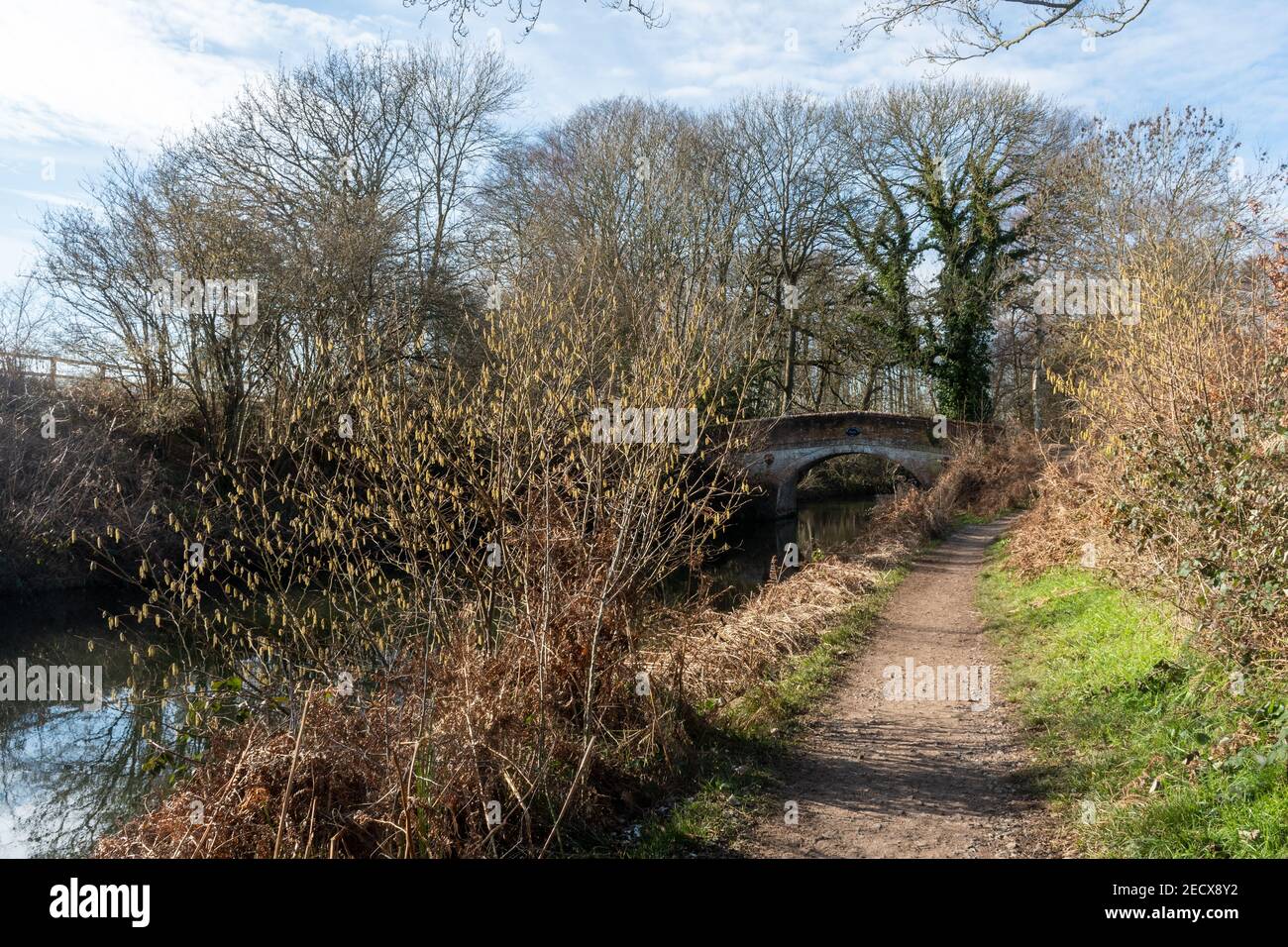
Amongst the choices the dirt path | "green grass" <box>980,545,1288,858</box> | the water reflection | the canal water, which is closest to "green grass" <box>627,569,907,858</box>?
the dirt path

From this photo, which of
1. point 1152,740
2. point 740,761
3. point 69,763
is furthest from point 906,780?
point 69,763

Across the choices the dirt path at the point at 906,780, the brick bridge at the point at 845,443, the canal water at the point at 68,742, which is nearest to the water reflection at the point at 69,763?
the canal water at the point at 68,742

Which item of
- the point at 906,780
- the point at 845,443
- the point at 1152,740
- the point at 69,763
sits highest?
the point at 845,443

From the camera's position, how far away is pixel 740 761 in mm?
6066

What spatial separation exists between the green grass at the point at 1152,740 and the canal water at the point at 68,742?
10.2 ft

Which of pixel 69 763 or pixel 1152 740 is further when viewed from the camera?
pixel 69 763

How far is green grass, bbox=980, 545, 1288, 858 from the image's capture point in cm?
421

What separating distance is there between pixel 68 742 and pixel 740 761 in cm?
682

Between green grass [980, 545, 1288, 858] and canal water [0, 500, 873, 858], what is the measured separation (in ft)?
10.2

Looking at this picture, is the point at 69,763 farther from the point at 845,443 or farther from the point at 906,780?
the point at 845,443

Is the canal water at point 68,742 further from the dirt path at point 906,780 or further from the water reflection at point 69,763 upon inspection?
the dirt path at point 906,780

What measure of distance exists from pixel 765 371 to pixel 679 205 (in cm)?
743
